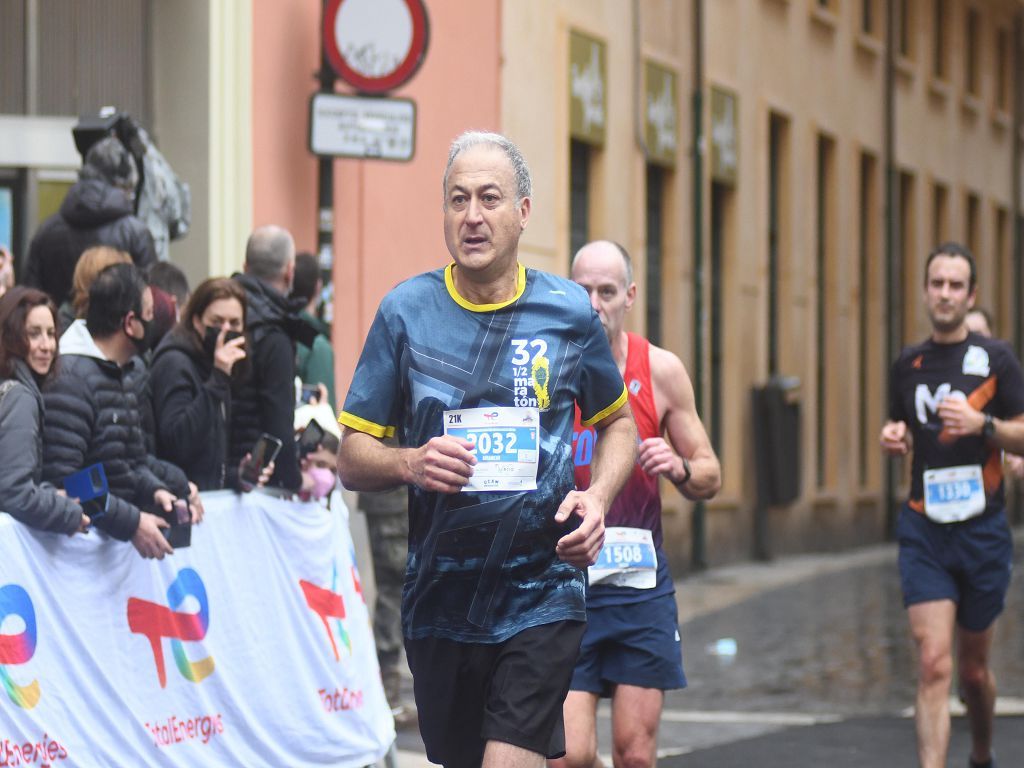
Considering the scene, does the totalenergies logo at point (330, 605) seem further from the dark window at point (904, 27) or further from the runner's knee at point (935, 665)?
the dark window at point (904, 27)

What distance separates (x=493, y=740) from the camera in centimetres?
521

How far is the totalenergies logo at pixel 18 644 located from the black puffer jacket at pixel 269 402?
1.68 metres

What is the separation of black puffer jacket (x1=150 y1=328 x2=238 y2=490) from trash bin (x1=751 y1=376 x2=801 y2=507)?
16.3 metres

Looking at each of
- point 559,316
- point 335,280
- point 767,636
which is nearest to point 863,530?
point 767,636

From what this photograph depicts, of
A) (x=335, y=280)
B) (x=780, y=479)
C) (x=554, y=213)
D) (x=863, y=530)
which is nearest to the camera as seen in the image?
(x=335, y=280)

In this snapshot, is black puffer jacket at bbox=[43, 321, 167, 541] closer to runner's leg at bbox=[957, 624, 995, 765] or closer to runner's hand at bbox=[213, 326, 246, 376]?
runner's hand at bbox=[213, 326, 246, 376]

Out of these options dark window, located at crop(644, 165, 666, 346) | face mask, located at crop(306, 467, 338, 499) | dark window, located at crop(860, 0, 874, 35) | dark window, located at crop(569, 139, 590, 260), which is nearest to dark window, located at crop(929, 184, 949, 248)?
dark window, located at crop(860, 0, 874, 35)

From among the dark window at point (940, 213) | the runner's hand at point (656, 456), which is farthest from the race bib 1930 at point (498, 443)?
the dark window at point (940, 213)

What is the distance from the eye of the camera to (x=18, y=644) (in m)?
6.80

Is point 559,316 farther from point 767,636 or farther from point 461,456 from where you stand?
point 767,636

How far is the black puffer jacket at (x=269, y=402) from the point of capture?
840cm

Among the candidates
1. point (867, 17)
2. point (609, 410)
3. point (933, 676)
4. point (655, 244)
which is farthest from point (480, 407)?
point (867, 17)

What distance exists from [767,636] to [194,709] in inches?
337

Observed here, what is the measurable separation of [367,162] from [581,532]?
10.4 metres
